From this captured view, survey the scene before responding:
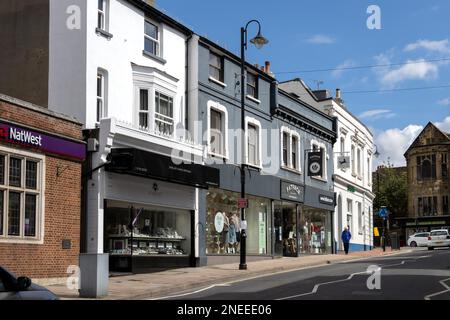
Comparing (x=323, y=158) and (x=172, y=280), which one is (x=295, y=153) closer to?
(x=323, y=158)

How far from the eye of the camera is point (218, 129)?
88.5 feet

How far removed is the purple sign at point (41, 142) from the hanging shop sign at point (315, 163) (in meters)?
18.2

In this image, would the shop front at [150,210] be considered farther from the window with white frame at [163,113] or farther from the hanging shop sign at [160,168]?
the window with white frame at [163,113]

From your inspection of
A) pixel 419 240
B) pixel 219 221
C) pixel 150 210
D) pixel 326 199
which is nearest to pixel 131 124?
pixel 150 210

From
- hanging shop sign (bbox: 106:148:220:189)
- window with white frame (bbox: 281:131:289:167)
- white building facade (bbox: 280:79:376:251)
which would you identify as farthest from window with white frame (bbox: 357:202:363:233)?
hanging shop sign (bbox: 106:148:220:189)

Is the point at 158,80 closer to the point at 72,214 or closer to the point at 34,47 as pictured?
the point at 34,47

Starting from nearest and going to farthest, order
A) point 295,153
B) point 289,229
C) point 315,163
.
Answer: point 289,229, point 295,153, point 315,163

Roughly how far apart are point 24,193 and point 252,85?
607 inches

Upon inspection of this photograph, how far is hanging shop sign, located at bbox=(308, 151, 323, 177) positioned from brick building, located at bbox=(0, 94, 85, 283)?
718 inches

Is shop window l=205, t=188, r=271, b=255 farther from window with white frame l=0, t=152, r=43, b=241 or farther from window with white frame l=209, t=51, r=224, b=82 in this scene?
window with white frame l=0, t=152, r=43, b=241

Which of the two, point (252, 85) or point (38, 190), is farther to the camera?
point (252, 85)

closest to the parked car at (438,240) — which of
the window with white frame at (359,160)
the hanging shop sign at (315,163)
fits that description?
the window with white frame at (359,160)

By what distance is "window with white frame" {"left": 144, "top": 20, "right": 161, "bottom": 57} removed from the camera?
23.0m

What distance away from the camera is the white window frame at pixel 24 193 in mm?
16216
